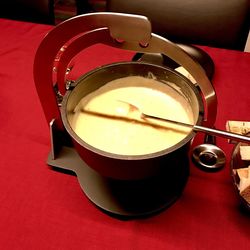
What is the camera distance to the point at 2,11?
4.88 ft

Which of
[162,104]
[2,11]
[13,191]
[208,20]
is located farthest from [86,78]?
[2,11]

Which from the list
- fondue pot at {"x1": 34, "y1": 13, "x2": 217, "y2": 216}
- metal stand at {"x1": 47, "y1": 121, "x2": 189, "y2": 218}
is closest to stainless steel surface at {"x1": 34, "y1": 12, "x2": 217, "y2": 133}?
fondue pot at {"x1": 34, "y1": 13, "x2": 217, "y2": 216}

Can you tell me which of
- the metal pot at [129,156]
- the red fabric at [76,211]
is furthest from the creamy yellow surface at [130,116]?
the red fabric at [76,211]

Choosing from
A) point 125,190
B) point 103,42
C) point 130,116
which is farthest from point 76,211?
point 103,42

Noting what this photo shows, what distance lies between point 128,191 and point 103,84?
0.24 meters

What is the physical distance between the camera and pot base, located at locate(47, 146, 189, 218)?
2.21ft

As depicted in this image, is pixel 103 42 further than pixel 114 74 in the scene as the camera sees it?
No

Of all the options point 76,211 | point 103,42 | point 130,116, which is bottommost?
point 76,211

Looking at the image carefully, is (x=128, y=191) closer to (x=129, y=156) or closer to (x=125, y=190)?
(x=125, y=190)

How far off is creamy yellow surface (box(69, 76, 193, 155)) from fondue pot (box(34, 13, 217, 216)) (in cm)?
2

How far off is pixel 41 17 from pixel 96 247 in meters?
1.08

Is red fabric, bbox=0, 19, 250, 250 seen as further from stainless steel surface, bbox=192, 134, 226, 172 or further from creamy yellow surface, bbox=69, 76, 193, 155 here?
creamy yellow surface, bbox=69, 76, 193, 155

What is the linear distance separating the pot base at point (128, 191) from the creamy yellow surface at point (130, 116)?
3.4 inches

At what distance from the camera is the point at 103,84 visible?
2.46 feet
